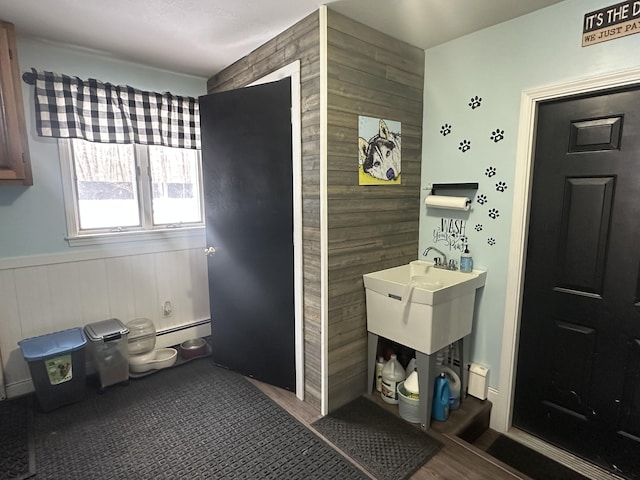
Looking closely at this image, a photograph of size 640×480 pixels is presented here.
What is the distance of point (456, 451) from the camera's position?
5.57 ft

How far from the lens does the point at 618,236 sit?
1588mm

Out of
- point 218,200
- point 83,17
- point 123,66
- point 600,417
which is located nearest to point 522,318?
point 600,417

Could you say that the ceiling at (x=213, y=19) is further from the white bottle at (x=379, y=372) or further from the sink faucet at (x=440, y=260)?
the white bottle at (x=379, y=372)

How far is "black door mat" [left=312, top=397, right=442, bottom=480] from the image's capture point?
1.60 metres

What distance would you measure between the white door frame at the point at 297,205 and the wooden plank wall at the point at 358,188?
221 mm

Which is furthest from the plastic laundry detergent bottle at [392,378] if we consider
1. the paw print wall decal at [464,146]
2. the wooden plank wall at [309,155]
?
the paw print wall decal at [464,146]

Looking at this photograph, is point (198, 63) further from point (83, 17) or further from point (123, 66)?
point (83, 17)

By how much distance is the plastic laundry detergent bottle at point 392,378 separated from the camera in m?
2.06

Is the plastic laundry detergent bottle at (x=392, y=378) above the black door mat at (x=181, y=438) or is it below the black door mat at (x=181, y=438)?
above

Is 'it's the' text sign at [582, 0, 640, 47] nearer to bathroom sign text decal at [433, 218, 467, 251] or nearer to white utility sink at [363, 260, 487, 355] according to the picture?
bathroom sign text decal at [433, 218, 467, 251]

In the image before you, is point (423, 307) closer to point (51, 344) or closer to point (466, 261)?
point (466, 261)

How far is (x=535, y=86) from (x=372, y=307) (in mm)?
1503

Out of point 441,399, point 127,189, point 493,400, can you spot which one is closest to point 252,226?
point 127,189

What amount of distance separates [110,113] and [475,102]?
2424 mm
